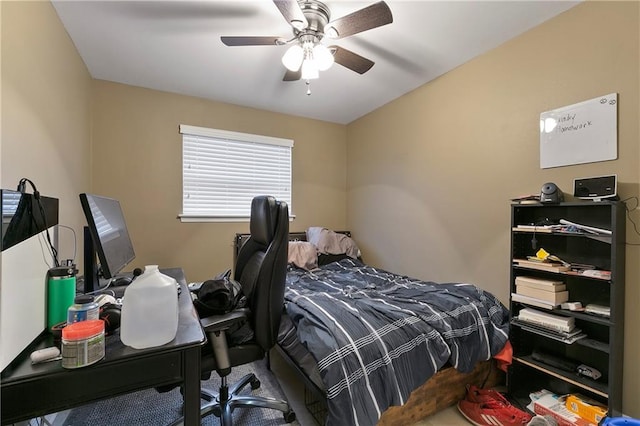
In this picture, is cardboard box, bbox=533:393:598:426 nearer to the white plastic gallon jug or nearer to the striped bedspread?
the striped bedspread

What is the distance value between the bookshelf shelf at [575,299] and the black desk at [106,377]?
198 cm

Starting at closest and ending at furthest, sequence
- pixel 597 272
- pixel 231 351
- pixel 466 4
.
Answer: pixel 231 351 → pixel 597 272 → pixel 466 4

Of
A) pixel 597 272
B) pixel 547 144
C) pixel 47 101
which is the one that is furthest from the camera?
pixel 547 144

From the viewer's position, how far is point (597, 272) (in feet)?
5.29

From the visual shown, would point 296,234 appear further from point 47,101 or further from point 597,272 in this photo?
point 597,272

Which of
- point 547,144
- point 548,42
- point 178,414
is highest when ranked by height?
point 548,42

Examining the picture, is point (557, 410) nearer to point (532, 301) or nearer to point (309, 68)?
point (532, 301)

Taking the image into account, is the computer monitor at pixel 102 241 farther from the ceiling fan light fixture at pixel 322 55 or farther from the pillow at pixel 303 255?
the pillow at pixel 303 255

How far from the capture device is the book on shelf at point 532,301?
1.77 m

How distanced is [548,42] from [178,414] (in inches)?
134

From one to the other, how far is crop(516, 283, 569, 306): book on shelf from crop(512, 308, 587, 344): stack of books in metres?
0.10

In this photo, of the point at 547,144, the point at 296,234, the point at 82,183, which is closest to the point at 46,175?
the point at 82,183

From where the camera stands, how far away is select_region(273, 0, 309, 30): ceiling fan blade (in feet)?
4.82

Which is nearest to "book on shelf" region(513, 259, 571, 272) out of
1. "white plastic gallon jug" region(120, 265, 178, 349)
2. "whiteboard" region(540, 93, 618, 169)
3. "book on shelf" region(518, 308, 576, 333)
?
"book on shelf" region(518, 308, 576, 333)
